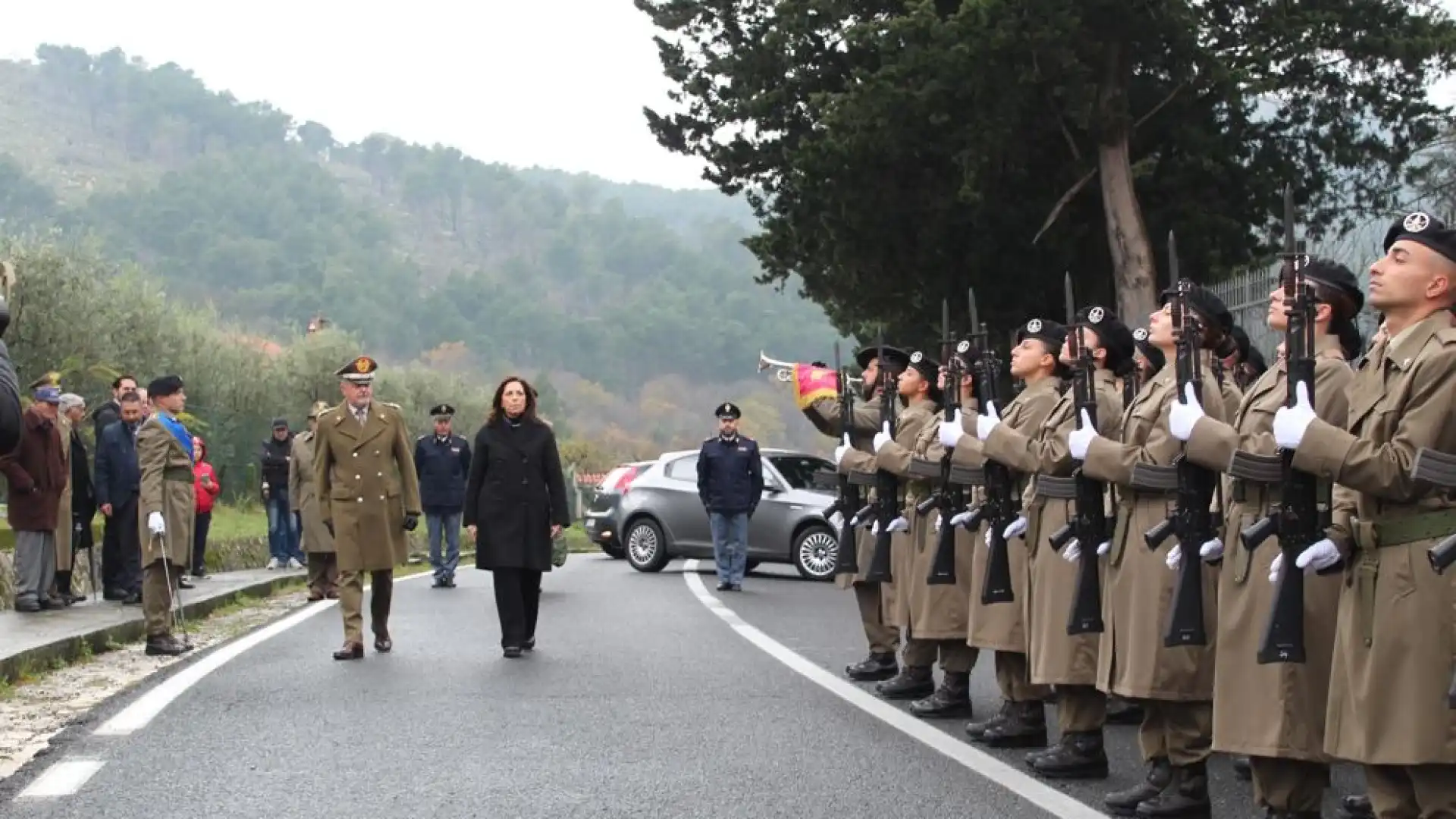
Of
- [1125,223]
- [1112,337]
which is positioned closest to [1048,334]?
[1112,337]

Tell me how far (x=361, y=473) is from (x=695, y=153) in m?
15.5

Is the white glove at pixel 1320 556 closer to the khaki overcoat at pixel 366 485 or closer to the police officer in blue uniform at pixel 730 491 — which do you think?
the khaki overcoat at pixel 366 485

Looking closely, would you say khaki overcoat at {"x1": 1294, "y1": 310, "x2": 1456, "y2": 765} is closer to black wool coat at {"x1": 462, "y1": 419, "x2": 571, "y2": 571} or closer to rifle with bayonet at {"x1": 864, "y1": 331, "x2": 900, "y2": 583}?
rifle with bayonet at {"x1": 864, "y1": 331, "x2": 900, "y2": 583}

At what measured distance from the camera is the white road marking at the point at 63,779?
7.34 metres

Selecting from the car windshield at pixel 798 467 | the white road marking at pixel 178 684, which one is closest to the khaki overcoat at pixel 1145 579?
the white road marking at pixel 178 684

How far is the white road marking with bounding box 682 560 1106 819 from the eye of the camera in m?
Result: 7.03

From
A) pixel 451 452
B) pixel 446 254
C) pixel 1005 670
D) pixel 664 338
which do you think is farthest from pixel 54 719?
pixel 446 254

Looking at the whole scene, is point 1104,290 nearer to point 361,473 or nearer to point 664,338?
point 361,473

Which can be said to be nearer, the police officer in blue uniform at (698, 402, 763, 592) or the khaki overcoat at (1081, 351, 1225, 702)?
the khaki overcoat at (1081, 351, 1225, 702)

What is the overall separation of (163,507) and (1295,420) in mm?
9672

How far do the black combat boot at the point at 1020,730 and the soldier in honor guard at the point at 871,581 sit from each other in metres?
2.13

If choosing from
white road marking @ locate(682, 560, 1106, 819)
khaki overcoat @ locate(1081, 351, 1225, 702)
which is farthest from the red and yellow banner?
khaki overcoat @ locate(1081, 351, 1225, 702)

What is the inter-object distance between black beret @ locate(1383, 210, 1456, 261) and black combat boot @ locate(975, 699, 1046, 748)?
3623mm

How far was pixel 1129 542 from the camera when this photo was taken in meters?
7.12
